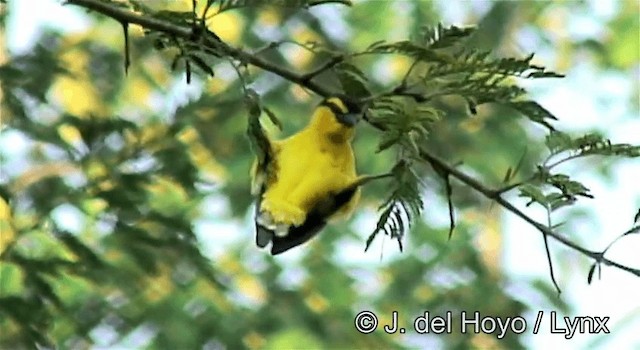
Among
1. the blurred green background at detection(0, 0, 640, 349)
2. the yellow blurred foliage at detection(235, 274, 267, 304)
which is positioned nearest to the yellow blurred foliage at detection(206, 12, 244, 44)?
the blurred green background at detection(0, 0, 640, 349)

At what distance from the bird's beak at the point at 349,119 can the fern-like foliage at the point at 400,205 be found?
0.17 feet

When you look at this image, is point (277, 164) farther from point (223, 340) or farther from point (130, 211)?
point (223, 340)

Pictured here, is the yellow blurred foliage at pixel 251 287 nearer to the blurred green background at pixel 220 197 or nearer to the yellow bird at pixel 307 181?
the blurred green background at pixel 220 197

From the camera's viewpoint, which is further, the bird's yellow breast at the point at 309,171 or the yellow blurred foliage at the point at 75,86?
the yellow blurred foliage at the point at 75,86

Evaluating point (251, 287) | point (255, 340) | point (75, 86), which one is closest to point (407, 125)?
point (255, 340)

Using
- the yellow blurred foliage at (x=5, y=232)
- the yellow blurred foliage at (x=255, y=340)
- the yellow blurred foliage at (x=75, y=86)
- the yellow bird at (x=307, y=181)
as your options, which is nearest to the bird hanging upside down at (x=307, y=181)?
the yellow bird at (x=307, y=181)

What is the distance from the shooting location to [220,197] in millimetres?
1380

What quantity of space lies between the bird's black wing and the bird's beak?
31mm

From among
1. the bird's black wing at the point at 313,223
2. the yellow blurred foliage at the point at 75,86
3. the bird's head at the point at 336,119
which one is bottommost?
the yellow blurred foliage at the point at 75,86

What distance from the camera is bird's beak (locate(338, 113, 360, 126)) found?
521 millimetres

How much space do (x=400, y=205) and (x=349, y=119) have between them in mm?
64

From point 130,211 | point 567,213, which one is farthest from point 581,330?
point 567,213

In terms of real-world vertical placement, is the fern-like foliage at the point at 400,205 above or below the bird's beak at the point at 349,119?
below

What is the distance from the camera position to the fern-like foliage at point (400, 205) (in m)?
0.47
